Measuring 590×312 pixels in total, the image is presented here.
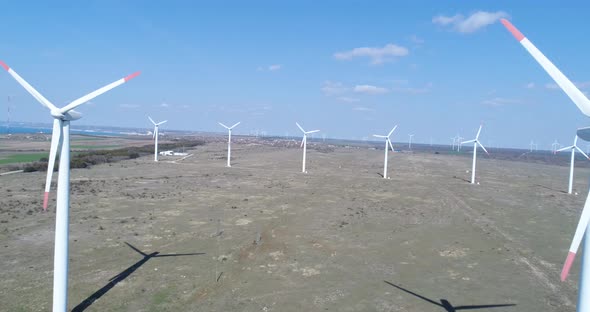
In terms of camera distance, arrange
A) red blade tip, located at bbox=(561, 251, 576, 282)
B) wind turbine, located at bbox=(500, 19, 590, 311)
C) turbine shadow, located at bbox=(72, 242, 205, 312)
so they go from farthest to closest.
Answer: turbine shadow, located at bbox=(72, 242, 205, 312)
wind turbine, located at bbox=(500, 19, 590, 311)
red blade tip, located at bbox=(561, 251, 576, 282)

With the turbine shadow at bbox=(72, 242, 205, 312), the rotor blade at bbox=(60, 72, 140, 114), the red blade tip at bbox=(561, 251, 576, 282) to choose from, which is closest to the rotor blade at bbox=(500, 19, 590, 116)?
the red blade tip at bbox=(561, 251, 576, 282)

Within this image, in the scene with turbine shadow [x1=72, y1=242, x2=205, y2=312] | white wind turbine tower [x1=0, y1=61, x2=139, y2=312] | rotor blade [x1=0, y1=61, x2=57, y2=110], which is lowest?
turbine shadow [x1=72, y1=242, x2=205, y2=312]

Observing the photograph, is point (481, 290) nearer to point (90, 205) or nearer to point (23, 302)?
point (23, 302)

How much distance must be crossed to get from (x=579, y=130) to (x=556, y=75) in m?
1.74

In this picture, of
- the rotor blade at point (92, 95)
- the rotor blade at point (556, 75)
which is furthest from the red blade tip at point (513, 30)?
the rotor blade at point (92, 95)

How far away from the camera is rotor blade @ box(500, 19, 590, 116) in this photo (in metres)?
11.1

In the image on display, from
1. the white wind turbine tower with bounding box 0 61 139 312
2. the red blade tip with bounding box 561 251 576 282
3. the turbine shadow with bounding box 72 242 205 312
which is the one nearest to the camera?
the red blade tip with bounding box 561 251 576 282

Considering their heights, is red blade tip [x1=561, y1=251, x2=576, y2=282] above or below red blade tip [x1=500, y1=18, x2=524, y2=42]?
below

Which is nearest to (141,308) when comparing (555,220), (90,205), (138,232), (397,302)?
(397,302)

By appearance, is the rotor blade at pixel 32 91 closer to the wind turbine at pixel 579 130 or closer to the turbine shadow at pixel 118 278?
the turbine shadow at pixel 118 278

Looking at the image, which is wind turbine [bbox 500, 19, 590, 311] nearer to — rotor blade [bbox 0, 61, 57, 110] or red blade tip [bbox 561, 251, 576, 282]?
red blade tip [bbox 561, 251, 576, 282]

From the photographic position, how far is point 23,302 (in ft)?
54.6

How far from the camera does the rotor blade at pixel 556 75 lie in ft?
36.6

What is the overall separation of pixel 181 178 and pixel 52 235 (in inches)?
1296
